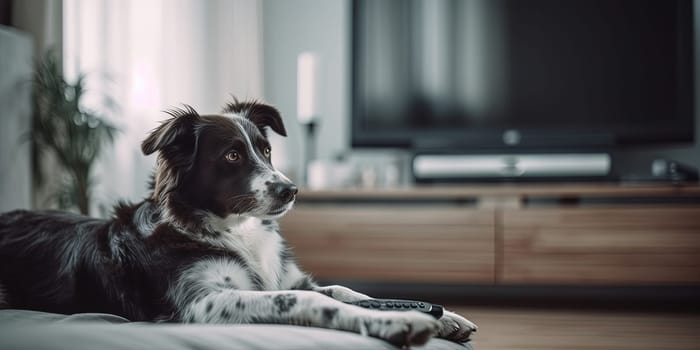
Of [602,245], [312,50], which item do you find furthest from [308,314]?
[312,50]

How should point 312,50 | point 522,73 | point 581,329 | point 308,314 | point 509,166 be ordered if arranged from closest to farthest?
point 308,314
point 581,329
point 509,166
point 522,73
point 312,50

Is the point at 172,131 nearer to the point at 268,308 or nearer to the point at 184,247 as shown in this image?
the point at 184,247

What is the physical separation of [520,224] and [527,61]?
38.0 inches

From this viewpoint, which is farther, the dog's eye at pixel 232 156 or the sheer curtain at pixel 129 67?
the sheer curtain at pixel 129 67

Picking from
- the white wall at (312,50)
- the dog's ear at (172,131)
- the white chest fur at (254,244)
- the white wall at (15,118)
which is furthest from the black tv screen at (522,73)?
the dog's ear at (172,131)

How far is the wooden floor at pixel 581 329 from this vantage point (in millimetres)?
2598

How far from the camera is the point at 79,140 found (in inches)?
143

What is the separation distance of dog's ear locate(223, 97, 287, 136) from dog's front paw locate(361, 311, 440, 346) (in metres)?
0.72

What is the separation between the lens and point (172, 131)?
1.58 meters

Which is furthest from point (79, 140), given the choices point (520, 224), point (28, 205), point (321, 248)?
point (520, 224)

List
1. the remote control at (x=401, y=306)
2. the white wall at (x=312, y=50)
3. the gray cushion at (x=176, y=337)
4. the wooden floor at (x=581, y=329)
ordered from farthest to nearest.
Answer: the white wall at (x=312, y=50) → the wooden floor at (x=581, y=329) → the remote control at (x=401, y=306) → the gray cushion at (x=176, y=337)

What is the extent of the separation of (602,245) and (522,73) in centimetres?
105

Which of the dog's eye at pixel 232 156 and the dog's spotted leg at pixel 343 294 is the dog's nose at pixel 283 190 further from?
the dog's spotted leg at pixel 343 294

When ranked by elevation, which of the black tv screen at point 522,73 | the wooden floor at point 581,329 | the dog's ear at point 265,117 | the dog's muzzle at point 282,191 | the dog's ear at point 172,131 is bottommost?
the wooden floor at point 581,329
